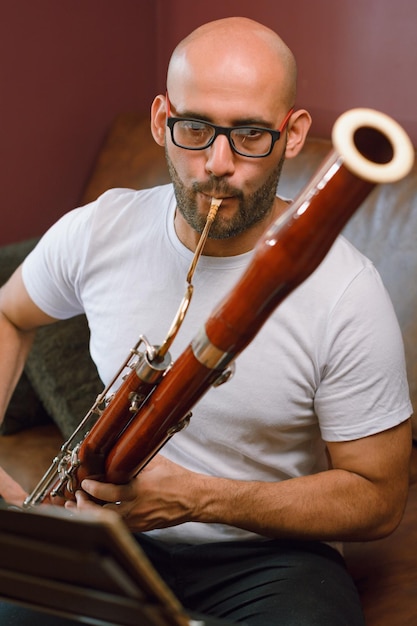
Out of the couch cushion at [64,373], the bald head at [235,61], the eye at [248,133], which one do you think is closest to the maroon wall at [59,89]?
the couch cushion at [64,373]

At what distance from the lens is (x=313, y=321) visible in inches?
54.5

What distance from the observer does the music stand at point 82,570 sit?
2.36 feet

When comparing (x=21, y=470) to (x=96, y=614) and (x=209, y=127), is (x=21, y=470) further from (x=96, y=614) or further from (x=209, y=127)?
(x=96, y=614)

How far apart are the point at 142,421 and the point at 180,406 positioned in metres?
0.07

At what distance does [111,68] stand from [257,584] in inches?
68.1

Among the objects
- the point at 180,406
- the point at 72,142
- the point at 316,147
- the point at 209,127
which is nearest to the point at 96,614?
the point at 180,406

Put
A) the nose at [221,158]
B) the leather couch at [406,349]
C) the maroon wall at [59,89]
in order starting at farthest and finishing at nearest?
the maroon wall at [59,89] < the leather couch at [406,349] < the nose at [221,158]

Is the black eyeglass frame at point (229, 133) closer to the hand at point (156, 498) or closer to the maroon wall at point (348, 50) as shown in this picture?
the hand at point (156, 498)

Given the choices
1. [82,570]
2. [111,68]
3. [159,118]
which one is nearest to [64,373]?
[159,118]

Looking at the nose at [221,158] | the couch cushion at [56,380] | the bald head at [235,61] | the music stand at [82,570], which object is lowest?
the couch cushion at [56,380]

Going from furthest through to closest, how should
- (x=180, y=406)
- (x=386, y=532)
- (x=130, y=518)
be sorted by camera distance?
1. (x=386, y=532)
2. (x=130, y=518)
3. (x=180, y=406)

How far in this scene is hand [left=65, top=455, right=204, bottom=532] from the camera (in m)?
1.26

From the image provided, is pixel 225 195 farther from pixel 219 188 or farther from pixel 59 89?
pixel 59 89

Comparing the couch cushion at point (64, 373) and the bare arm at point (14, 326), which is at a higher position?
the bare arm at point (14, 326)
